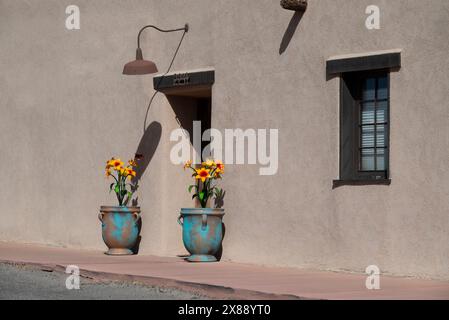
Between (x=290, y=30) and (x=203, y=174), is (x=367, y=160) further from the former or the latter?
(x=203, y=174)

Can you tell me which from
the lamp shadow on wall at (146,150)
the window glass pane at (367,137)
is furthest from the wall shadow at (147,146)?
the window glass pane at (367,137)

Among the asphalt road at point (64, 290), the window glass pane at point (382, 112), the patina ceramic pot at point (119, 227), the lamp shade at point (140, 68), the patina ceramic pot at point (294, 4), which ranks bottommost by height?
the asphalt road at point (64, 290)

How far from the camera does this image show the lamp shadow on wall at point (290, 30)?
12438 millimetres

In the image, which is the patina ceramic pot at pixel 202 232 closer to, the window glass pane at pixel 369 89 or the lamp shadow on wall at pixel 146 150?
the lamp shadow on wall at pixel 146 150

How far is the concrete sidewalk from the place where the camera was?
9438mm

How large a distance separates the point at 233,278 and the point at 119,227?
11.9ft

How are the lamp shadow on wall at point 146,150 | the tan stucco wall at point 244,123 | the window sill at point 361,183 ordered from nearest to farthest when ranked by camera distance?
the tan stucco wall at point 244,123, the window sill at point 361,183, the lamp shadow on wall at point 146,150

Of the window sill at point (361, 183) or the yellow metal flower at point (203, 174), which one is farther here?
the yellow metal flower at point (203, 174)

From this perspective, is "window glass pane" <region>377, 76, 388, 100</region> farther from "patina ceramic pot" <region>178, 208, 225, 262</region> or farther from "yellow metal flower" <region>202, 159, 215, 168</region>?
"patina ceramic pot" <region>178, 208, 225, 262</region>

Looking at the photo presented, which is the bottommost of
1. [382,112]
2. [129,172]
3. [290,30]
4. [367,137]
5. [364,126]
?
[129,172]

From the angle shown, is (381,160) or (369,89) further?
(369,89)

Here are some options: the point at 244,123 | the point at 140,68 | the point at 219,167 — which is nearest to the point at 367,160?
the point at 244,123

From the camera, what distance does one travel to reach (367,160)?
12.0m

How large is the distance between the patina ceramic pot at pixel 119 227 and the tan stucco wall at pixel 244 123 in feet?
1.16
